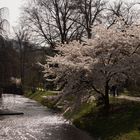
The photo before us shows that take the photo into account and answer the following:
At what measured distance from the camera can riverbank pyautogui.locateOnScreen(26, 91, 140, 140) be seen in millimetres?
23703

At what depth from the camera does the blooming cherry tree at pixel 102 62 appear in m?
29.0

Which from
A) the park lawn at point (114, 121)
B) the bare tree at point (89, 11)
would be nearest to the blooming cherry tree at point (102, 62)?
the park lawn at point (114, 121)

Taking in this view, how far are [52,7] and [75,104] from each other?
33.3 meters

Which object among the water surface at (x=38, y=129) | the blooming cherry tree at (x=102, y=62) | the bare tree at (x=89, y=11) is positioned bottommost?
the water surface at (x=38, y=129)

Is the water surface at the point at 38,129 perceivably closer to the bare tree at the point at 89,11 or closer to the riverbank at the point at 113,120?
the riverbank at the point at 113,120

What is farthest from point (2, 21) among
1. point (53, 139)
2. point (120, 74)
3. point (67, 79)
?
point (53, 139)

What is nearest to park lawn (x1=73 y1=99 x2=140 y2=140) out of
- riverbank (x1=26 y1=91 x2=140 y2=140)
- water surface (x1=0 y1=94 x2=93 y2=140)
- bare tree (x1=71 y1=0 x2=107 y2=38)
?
riverbank (x1=26 y1=91 x2=140 y2=140)

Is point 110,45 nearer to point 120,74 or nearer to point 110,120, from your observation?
point 120,74

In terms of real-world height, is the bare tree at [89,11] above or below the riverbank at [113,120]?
above

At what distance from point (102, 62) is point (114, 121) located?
4786 mm

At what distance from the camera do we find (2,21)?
32281 millimetres

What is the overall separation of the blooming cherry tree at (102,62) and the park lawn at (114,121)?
4.78 feet

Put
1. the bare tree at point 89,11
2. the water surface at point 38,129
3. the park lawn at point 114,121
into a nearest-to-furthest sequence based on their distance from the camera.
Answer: the park lawn at point 114,121 < the water surface at point 38,129 < the bare tree at point 89,11

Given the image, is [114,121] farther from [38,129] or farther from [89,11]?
[89,11]
